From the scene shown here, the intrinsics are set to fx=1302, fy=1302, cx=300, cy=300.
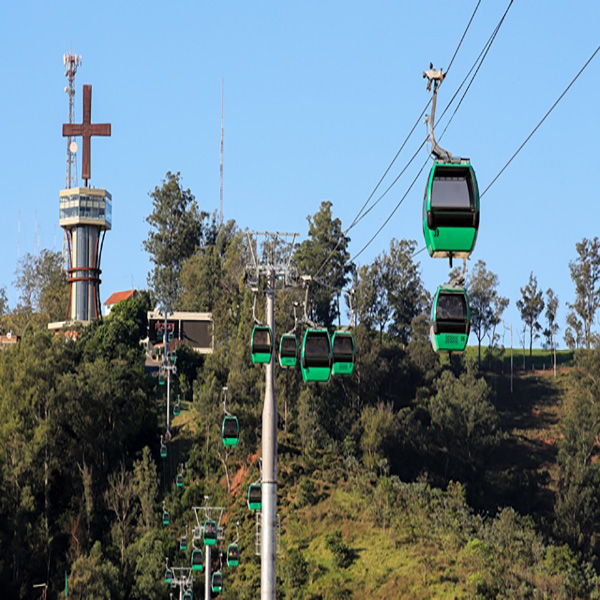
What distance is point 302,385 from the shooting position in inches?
3762

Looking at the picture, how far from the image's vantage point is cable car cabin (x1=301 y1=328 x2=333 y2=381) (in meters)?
33.0

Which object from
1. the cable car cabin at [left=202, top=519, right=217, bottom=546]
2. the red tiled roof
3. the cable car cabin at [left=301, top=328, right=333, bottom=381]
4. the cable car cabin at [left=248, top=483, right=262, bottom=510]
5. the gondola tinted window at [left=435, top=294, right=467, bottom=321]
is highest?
the red tiled roof

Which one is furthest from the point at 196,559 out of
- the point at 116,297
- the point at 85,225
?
the point at 116,297

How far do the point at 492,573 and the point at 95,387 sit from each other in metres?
Result: 32.2

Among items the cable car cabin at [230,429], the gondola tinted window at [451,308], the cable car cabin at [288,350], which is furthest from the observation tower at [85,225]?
the gondola tinted window at [451,308]

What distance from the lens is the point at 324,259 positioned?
121 metres

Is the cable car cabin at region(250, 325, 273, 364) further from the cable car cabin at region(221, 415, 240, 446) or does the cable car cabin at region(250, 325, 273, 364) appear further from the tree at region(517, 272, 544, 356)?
the tree at region(517, 272, 544, 356)

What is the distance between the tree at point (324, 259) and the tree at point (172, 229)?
55.3ft

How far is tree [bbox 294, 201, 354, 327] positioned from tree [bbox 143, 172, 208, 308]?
16842mm

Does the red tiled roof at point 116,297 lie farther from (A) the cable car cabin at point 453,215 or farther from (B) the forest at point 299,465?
(A) the cable car cabin at point 453,215

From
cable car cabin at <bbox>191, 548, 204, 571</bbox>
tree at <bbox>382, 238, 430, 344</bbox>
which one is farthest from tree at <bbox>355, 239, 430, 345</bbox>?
cable car cabin at <bbox>191, 548, 204, 571</bbox>

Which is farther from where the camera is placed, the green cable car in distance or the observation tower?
the observation tower

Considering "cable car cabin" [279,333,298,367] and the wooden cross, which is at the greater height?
the wooden cross

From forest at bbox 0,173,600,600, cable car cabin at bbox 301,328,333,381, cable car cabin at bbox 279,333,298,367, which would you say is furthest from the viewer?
forest at bbox 0,173,600,600
